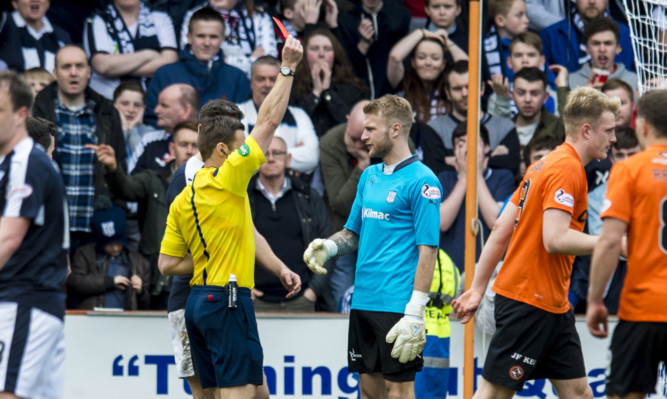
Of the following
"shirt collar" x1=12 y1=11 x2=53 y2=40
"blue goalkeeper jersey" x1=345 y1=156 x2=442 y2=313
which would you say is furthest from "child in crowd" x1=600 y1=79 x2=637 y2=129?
"shirt collar" x1=12 y1=11 x2=53 y2=40

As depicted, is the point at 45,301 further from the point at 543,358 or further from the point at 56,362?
the point at 543,358

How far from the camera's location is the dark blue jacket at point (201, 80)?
1055 cm

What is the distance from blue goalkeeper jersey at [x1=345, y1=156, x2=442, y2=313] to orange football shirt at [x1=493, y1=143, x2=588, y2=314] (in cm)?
59

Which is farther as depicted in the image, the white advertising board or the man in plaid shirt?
the man in plaid shirt

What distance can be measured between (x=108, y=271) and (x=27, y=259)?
13.0ft

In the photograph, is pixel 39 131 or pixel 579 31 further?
pixel 579 31

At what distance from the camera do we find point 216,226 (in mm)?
6336

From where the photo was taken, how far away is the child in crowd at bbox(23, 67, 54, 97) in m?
10.2

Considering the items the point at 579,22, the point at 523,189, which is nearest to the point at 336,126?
the point at 579,22

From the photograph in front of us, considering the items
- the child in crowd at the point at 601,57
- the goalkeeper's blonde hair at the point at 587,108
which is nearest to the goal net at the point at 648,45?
the child in crowd at the point at 601,57

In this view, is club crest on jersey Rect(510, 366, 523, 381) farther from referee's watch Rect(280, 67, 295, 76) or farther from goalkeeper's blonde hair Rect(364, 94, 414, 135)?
referee's watch Rect(280, 67, 295, 76)

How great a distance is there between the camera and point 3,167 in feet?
17.7

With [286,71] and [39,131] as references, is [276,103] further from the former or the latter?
[39,131]

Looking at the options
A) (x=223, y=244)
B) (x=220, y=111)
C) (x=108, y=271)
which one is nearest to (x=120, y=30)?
(x=108, y=271)
